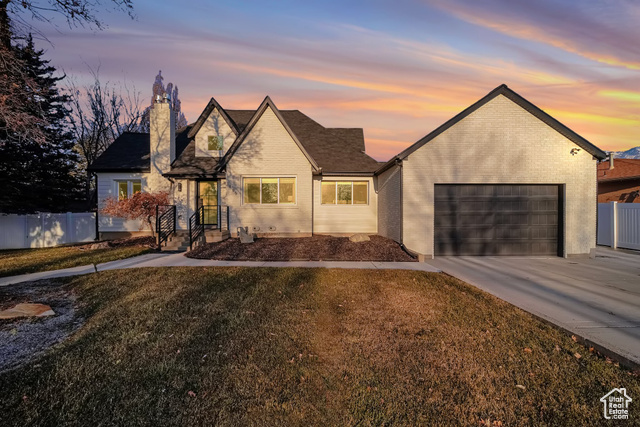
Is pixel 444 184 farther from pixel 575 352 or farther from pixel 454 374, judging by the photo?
pixel 454 374

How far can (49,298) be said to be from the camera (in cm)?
624

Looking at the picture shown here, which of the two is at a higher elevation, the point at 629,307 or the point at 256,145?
the point at 256,145

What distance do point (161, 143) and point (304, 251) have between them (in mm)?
10026

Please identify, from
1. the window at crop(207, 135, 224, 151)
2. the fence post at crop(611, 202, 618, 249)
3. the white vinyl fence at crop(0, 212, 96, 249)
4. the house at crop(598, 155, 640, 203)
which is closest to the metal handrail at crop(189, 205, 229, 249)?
the window at crop(207, 135, 224, 151)

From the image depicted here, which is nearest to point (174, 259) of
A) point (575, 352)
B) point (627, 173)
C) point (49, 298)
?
point (49, 298)

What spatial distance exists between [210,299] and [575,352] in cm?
581

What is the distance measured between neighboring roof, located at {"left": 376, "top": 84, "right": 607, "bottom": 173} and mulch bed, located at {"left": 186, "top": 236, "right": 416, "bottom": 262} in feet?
11.4

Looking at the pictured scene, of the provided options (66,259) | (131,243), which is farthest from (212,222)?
(66,259)

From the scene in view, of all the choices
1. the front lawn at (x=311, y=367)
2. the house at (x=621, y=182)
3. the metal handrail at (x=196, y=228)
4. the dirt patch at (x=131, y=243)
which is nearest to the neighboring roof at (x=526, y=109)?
the front lawn at (x=311, y=367)

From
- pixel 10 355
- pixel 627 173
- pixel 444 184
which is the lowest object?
pixel 10 355

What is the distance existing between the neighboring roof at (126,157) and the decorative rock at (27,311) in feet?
37.2

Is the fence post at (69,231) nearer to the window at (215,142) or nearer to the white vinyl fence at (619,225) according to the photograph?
the window at (215,142)

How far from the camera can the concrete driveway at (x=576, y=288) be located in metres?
4.48

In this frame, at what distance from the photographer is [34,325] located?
4.85 m
